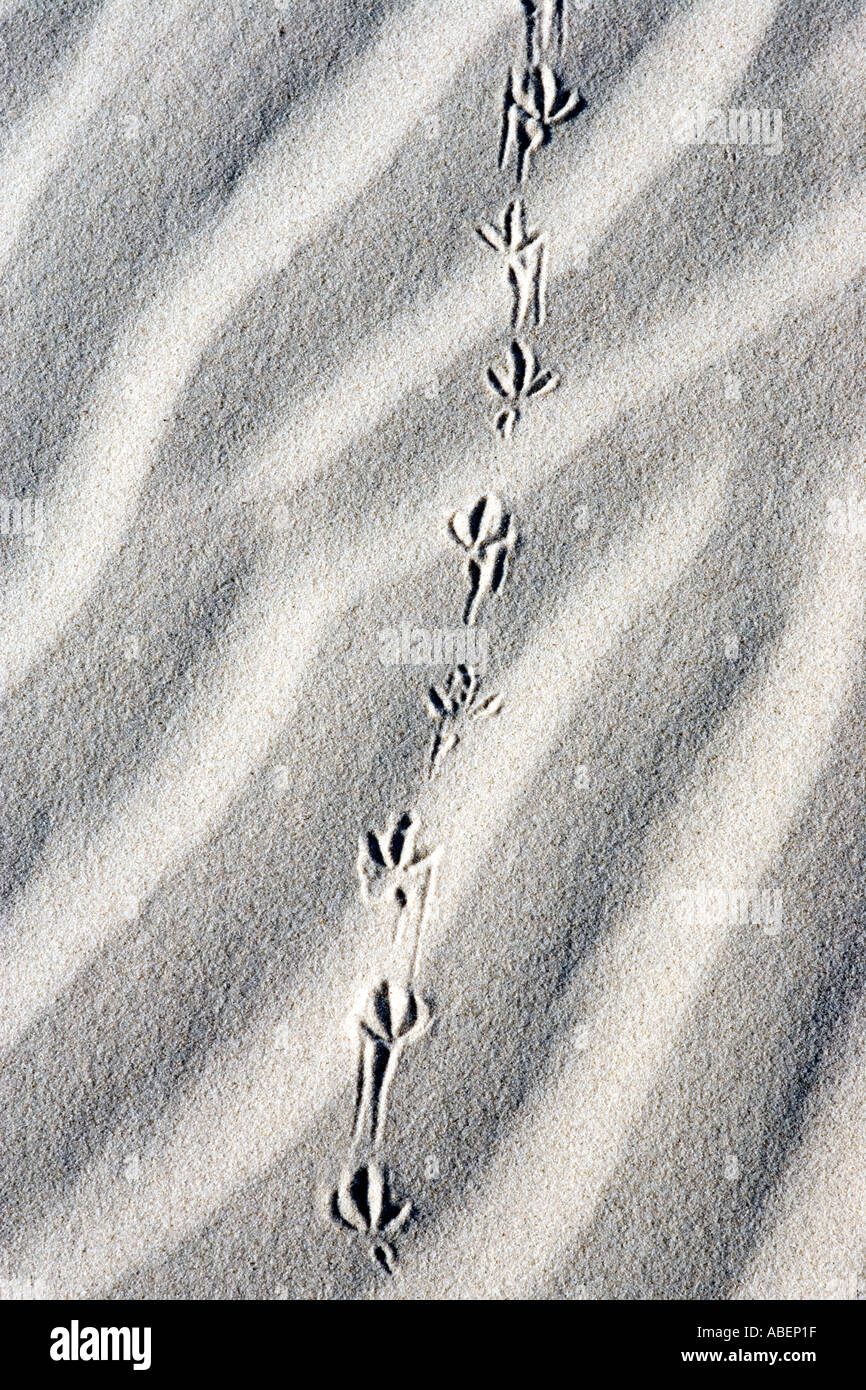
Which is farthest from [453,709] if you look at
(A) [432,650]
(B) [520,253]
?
(B) [520,253]

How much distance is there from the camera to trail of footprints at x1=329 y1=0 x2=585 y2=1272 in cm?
121

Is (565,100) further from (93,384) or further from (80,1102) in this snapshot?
(80,1102)

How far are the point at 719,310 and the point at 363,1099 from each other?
91cm

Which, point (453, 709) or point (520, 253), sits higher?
point (520, 253)

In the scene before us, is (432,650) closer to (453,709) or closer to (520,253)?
(453,709)

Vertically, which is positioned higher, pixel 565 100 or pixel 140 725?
pixel 565 100

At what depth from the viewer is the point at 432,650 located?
4.09ft

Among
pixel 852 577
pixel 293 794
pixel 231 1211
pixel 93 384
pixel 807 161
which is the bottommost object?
pixel 231 1211

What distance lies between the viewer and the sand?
1.21m

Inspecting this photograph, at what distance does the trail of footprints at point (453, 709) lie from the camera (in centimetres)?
121

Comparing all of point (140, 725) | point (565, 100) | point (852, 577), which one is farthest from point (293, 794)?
point (565, 100)

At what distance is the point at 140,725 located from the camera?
4.07ft

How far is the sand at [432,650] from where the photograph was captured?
3.98 ft

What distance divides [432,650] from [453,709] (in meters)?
0.07
